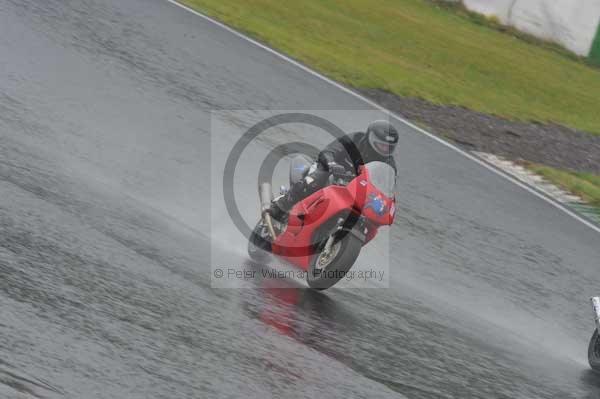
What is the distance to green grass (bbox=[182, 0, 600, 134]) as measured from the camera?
17.8 metres

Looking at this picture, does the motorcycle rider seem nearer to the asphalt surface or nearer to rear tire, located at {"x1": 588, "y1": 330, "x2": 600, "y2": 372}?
the asphalt surface

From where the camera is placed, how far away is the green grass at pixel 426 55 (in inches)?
700

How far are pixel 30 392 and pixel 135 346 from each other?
95 centimetres

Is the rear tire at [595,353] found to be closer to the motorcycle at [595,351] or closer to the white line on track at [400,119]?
the motorcycle at [595,351]

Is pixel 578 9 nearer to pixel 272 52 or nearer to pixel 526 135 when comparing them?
pixel 526 135

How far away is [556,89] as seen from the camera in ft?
70.6

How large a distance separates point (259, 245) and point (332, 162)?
1.16 m

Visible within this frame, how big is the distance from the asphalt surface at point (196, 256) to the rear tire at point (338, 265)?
0.14 meters

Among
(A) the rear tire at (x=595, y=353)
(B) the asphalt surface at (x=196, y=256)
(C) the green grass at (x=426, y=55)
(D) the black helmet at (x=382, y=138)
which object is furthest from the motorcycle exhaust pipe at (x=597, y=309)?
(C) the green grass at (x=426, y=55)

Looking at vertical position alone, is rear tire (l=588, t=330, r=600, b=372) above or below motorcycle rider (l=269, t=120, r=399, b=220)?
below

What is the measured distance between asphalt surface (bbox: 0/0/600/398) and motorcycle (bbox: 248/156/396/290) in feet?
1.11

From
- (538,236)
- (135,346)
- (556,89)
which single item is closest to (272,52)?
(538,236)

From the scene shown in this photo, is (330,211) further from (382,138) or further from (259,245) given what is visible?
(259,245)

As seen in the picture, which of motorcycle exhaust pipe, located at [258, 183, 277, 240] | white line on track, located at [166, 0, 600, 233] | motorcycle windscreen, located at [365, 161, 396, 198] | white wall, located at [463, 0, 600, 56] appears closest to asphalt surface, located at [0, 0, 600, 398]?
white line on track, located at [166, 0, 600, 233]
